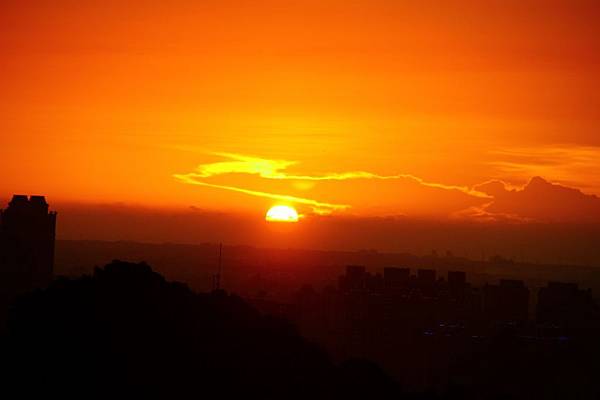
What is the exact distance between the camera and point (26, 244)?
9394 centimetres

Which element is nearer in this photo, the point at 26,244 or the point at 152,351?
the point at 152,351

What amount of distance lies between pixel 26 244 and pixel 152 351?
61297mm

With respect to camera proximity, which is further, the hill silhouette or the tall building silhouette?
the tall building silhouette

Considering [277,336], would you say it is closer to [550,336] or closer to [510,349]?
[510,349]

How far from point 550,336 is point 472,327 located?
21.4ft

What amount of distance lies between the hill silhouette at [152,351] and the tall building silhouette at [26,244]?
51410 mm

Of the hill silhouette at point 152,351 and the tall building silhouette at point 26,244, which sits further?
the tall building silhouette at point 26,244

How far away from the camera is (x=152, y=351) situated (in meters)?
35.8

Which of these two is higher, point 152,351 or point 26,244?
point 26,244

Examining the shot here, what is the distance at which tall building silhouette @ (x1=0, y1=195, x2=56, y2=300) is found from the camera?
9069cm

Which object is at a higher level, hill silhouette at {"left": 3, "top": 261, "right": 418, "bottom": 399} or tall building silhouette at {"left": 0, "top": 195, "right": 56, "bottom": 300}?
tall building silhouette at {"left": 0, "top": 195, "right": 56, "bottom": 300}

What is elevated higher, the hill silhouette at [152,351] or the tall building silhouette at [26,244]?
the tall building silhouette at [26,244]

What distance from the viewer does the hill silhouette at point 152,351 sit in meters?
A: 33.9

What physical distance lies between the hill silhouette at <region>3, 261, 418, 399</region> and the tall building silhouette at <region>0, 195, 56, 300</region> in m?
51.4
